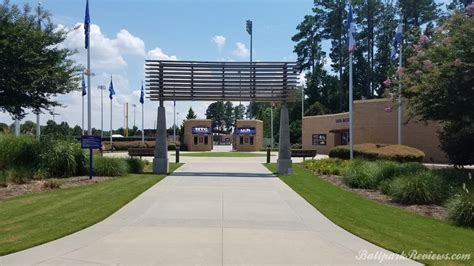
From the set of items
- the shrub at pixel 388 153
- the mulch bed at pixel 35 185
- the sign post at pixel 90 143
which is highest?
the sign post at pixel 90 143

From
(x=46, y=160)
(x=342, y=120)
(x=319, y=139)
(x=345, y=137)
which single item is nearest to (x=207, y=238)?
(x=46, y=160)

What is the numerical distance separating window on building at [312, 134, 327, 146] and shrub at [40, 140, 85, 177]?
39181 millimetres

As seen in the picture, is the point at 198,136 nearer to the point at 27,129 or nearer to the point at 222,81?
the point at 27,129

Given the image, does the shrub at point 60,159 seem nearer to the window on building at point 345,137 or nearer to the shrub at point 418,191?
the shrub at point 418,191

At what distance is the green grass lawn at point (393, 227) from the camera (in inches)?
315

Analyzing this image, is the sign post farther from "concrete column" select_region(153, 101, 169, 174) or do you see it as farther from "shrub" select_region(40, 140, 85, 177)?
"concrete column" select_region(153, 101, 169, 174)

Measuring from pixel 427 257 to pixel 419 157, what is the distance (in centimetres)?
1973

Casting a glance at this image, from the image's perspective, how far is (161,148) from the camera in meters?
A: 23.1

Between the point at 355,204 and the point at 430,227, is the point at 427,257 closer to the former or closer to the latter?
the point at 430,227

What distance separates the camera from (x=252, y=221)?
991 cm

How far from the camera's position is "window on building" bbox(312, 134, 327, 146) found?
5512cm

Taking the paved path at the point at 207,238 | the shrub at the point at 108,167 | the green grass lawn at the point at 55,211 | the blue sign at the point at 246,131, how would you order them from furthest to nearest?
the blue sign at the point at 246,131
the shrub at the point at 108,167
the green grass lawn at the point at 55,211
the paved path at the point at 207,238

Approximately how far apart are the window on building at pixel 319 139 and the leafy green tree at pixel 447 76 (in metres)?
35.7

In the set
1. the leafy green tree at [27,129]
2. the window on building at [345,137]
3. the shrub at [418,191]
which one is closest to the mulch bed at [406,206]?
the shrub at [418,191]
